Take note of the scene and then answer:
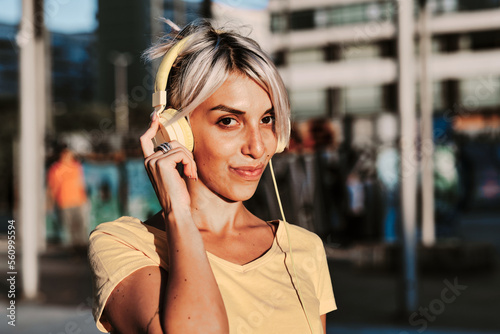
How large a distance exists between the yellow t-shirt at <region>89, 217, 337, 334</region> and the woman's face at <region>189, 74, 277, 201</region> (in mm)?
208

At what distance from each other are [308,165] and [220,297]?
11993mm

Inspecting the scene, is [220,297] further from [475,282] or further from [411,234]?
[475,282]

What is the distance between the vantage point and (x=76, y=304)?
7281mm

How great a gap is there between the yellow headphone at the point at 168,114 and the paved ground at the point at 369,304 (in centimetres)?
493

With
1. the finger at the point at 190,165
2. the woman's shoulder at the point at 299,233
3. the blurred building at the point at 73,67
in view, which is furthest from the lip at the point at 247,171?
the blurred building at the point at 73,67

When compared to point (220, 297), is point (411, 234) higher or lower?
lower

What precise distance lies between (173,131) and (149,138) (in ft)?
0.21

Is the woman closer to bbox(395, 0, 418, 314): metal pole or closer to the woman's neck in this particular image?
the woman's neck

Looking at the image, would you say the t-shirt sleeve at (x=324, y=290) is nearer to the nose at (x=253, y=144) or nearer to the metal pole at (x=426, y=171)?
the nose at (x=253, y=144)

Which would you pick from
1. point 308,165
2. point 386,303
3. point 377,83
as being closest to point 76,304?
point 386,303

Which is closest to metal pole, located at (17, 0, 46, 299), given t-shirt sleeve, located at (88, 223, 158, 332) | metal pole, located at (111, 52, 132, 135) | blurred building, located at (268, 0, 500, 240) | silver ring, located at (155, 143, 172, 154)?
t-shirt sleeve, located at (88, 223, 158, 332)

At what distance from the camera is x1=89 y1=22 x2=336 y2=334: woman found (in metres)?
1.34

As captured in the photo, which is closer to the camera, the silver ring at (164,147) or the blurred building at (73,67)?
the silver ring at (164,147)

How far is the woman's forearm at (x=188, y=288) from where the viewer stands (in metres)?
1.30
